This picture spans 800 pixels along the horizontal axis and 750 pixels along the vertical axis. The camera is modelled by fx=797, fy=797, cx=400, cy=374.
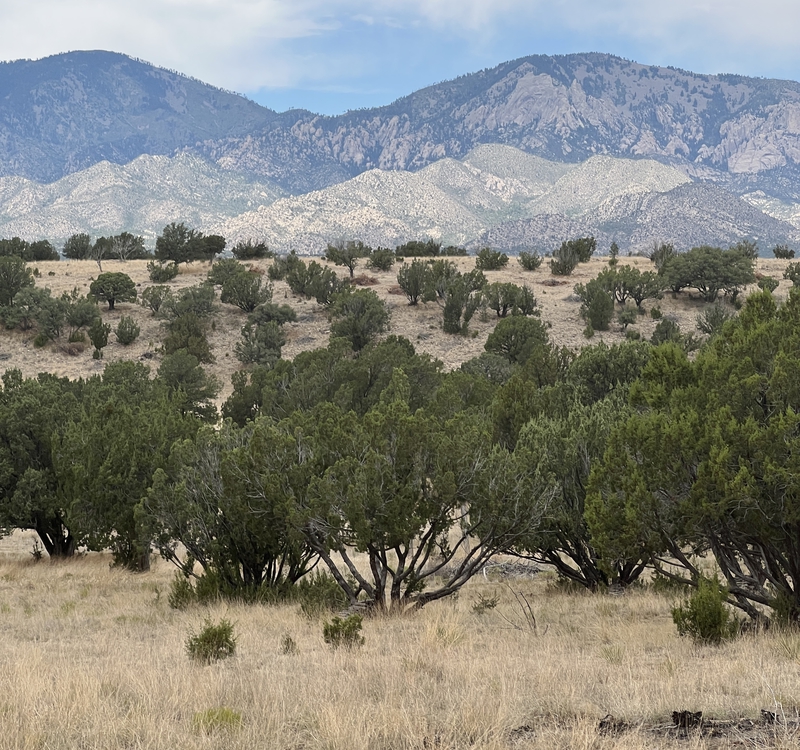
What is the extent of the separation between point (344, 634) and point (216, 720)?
168 inches

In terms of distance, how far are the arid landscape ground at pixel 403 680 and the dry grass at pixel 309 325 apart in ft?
116

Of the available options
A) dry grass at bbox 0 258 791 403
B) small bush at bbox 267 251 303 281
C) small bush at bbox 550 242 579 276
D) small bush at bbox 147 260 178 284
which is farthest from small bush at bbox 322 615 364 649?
small bush at bbox 550 242 579 276

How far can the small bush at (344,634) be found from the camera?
9.92m

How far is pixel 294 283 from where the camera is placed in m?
62.0

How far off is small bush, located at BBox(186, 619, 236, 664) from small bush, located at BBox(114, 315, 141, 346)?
155 feet

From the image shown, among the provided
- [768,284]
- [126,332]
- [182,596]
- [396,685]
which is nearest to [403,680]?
[396,685]

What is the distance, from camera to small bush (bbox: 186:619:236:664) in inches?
363

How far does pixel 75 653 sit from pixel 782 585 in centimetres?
951

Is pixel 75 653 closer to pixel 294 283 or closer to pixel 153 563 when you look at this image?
pixel 153 563

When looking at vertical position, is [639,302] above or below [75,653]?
above

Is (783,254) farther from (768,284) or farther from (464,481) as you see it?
(464,481)

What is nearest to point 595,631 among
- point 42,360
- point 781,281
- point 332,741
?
point 332,741

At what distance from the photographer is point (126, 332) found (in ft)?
176

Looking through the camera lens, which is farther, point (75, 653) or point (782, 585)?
point (782, 585)
